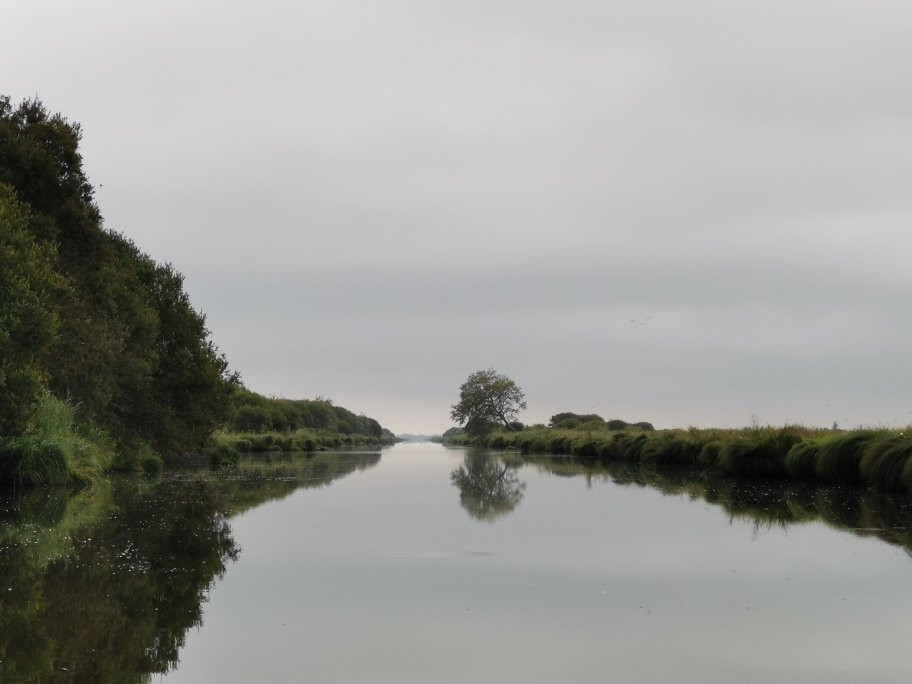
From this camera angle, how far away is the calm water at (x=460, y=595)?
16.9 ft

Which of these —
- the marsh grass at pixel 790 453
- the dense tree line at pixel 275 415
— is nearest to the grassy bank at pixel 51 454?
the marsh grass at pixel 790 453

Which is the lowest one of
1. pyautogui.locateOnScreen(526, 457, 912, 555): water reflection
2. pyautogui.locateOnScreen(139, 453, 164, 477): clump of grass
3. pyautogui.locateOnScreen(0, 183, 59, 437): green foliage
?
pyautogui.locateOnScreen(139, 453, 164, 477): clump of grass

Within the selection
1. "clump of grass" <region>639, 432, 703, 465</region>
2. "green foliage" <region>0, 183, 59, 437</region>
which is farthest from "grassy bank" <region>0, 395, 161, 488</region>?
"clump of grass" <region>639, 432, 703, 465</region>

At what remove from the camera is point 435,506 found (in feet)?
51.1

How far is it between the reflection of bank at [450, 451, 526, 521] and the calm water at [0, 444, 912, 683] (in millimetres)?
855

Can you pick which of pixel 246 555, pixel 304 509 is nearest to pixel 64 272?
pixel 304 509

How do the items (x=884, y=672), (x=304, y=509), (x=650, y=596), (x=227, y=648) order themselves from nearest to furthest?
(x=884, y=672), (x=227, y=648), (x=650, y=596), (x=304, y=509)

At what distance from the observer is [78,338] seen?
74.1ft

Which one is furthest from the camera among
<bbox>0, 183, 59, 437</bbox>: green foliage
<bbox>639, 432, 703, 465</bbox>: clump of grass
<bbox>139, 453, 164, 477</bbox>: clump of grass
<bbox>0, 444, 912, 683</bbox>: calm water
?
<bbox>639, 432, 703, 465</bbox>: clump of grass

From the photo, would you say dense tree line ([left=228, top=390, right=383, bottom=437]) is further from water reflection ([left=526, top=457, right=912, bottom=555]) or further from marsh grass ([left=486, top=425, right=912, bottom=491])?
water reflection ([left=526, top=457, right=912, bottom=555])

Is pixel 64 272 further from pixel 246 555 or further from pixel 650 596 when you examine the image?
pixel 650 596

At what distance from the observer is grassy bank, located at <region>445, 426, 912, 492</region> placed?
17.1m

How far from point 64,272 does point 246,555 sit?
A: 16.9 metres

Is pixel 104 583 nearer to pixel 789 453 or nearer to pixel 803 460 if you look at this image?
pixel 803 460
